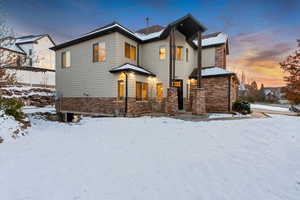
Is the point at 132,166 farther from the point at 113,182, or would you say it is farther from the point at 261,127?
the point at 261,127

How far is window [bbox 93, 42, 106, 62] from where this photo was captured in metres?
11.9

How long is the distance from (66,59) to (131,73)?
25.6 feet

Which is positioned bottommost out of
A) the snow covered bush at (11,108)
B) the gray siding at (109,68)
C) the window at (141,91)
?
the snow covered bush at (11,108)

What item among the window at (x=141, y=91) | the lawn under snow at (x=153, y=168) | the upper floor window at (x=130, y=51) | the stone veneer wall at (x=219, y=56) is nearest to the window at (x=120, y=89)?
the window at (x=141, y=91)

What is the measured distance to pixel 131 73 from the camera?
10.9 m

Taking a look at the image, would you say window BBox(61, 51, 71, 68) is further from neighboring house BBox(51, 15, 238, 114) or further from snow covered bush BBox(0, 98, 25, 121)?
snow covered bush BBox(0, 98, 25, 121)

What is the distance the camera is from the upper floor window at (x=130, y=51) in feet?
→ 39.8

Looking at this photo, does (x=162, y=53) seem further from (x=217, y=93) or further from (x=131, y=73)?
(x=217, y=93)

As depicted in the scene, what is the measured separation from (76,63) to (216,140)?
515 inches

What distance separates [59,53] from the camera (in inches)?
581

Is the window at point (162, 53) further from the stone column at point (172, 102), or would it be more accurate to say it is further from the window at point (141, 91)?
the stone column at point (172, 102)

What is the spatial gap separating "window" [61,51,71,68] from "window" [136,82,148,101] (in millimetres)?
7404

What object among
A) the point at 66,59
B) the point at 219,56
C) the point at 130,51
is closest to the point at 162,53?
the point at 130,51

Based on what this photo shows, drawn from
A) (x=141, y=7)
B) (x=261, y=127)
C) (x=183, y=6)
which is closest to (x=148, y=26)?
(x=141, y=7)
